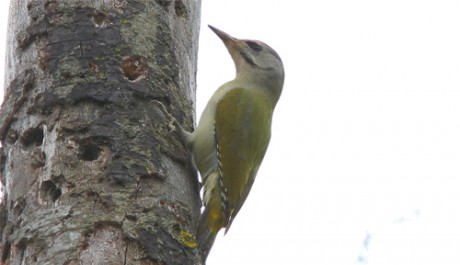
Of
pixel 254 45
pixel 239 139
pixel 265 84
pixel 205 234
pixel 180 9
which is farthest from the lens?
pixel 254 45

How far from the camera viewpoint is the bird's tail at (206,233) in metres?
4.43

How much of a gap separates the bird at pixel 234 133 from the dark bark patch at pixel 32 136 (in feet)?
2.31

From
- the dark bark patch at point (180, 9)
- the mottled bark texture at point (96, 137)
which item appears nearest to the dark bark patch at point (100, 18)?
the mottled bark texture at point (96, 137)

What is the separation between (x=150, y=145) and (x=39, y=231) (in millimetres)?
677

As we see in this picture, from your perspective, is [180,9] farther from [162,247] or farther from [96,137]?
[162,247]

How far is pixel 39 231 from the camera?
3549 mm

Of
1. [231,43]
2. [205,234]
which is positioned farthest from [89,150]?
[231,43]

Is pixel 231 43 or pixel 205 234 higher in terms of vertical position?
pixel 231 43

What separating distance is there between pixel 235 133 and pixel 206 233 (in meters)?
0.95

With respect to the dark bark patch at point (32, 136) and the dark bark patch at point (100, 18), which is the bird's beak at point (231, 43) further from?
the dark bark patch at point (32, 136)

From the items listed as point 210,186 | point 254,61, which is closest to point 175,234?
point 210,186

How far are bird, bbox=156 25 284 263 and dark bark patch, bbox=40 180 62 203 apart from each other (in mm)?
801

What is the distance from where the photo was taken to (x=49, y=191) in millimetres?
3707

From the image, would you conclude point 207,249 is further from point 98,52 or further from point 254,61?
point 254,61
